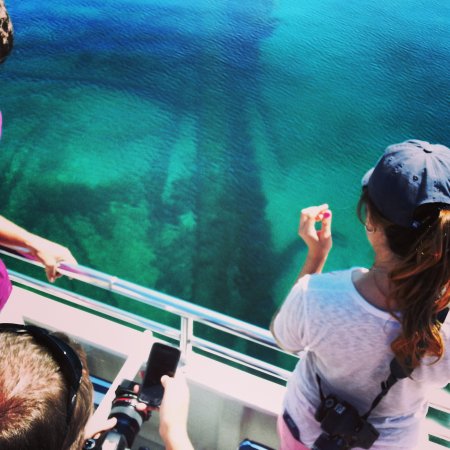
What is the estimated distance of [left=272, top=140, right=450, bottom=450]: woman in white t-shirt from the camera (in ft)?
2.53

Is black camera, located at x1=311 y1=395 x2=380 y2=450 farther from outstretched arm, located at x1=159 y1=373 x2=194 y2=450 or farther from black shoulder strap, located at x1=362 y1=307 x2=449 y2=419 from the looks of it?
outstretched arm, located at x1=159 y1=373 x2=194 y2=450

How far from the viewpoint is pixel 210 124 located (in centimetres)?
798

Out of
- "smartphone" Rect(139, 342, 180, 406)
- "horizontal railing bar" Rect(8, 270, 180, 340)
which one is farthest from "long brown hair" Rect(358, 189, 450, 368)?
"horizontal railing bar" Rect(8, 270, 180, 340)

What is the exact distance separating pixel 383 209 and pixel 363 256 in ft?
18.6

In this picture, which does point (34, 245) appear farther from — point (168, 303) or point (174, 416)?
point (174, 416)

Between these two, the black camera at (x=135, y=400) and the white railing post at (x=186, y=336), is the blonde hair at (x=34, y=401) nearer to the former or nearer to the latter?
the black camera at (x=135, y=400)

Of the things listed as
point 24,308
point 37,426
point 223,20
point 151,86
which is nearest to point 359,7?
point 223,20

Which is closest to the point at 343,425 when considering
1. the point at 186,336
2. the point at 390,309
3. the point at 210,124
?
the point at 390,309

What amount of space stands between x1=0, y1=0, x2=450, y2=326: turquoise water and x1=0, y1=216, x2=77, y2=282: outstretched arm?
432 cm

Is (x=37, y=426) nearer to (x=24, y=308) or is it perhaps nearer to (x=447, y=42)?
(x=24, y=308)

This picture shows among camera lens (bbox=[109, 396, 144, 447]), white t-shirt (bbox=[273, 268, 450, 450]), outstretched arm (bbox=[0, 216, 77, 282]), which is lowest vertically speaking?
camera lens (bbox=[109, 396, 144, 447])

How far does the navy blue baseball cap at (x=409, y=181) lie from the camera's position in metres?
0.77

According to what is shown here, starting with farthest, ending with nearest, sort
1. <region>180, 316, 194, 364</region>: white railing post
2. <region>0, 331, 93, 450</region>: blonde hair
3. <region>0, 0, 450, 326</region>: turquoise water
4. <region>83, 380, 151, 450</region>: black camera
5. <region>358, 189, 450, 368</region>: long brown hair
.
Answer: <region>0, 0, 450, 326</region>: turquoise water, <region>180, 316, 194, 364</region>: white railing post, <region>83, 380, 151, 450</region>: black camera, <region>358, 189, 450, 368</region>: long brown hair, <region>0, 331, 93, 450</region>: blonde hair

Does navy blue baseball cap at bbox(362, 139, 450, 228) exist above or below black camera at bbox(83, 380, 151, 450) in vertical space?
above
